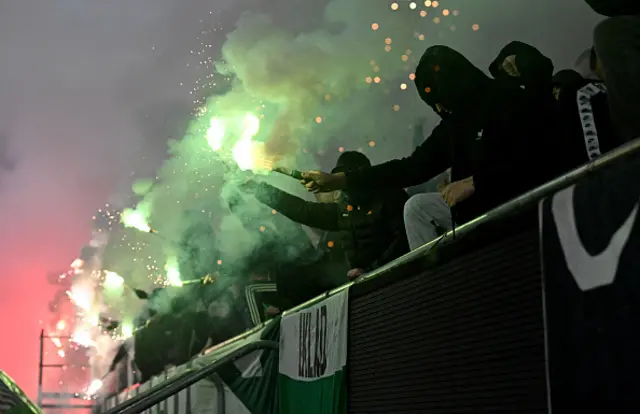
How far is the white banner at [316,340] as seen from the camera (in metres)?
3.77

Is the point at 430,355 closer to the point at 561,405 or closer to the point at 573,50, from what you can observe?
the point at 561,405

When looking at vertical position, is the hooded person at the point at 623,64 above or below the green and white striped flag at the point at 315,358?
above

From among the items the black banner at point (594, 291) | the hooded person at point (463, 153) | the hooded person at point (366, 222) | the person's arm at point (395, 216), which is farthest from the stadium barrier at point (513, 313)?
the hooded person at point (366, 222)

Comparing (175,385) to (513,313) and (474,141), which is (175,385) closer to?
(474,141)

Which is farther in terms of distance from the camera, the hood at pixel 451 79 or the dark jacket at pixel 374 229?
the dark jacket at pixel 374 229

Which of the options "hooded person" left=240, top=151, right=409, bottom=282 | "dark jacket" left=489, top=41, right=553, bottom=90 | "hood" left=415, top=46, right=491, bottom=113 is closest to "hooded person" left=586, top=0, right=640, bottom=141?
"dark jacket" left=489, top=41, right=553, bottom=90

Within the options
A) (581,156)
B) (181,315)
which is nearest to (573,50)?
(581,156)

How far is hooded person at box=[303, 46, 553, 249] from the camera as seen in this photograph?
9.34 ft

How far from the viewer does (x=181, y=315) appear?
9578 millimetres

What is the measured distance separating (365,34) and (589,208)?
4.80 m

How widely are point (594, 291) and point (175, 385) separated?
361cm

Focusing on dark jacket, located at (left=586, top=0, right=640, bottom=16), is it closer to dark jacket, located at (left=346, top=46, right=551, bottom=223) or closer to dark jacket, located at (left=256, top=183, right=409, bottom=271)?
dark jacket, located at (left=346, top=46, right=551, bottom=223)

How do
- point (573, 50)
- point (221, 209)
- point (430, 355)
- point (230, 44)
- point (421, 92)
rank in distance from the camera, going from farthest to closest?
point (221, 209) < point (230, 44) < point (573, 50) < point (421, 92) < point (430, 355)

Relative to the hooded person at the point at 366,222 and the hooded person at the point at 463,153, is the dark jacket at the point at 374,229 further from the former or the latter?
the hooded person at the point at 463,153
